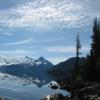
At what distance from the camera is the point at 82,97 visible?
42.5 m

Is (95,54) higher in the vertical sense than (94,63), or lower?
higher

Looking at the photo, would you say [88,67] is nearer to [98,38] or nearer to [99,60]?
[99,60]

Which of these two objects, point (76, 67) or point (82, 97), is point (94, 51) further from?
point (82, 97)

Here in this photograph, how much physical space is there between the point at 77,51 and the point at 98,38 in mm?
20094

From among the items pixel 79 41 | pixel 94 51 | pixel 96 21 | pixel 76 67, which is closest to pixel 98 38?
pixel 94 51

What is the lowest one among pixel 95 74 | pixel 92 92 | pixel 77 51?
pixel 92 92

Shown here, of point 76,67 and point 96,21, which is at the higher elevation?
point 96,21

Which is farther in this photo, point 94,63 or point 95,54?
point 95,54

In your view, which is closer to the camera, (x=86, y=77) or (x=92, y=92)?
(x=92, y=92)

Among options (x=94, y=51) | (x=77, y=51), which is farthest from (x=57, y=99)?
(x=77, y=51)

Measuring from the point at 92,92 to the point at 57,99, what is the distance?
7235 millimetres

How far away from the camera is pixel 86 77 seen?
80812 mm

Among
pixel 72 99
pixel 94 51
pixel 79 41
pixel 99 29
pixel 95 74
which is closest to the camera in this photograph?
pixel 72 99

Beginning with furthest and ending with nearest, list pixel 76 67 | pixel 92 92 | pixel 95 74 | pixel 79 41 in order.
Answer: pixel 79 41, pixel 76 67, pixel 95 74, pixel 92 92
